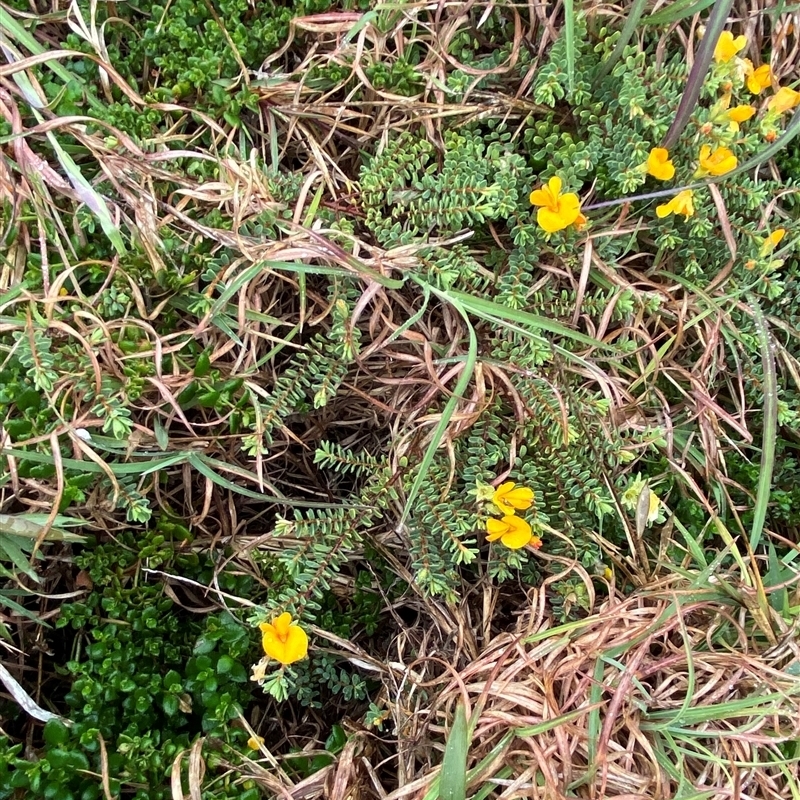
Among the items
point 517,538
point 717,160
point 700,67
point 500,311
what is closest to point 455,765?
point 517,538

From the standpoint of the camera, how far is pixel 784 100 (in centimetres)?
167

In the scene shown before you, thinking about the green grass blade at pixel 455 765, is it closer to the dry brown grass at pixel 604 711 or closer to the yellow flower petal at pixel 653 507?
the dry brown grass at pixel 604 711

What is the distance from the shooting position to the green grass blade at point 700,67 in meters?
1.47

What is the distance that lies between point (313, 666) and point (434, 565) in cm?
43

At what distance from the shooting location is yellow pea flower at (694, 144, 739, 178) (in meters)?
1.62

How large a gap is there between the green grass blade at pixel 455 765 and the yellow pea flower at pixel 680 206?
129 cm

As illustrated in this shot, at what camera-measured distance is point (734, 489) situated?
6.29 feet

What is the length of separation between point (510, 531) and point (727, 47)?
4.22 ft

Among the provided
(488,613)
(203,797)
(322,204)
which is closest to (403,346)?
(322,204)

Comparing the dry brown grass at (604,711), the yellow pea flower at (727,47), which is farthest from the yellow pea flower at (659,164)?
the dry brown grass at (604,711)

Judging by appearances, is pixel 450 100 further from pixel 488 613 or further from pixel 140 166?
pixel 488 613

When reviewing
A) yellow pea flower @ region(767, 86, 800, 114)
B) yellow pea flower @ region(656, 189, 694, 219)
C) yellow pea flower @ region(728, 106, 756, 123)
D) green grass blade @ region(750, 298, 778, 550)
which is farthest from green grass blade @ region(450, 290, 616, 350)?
yellow pea flower @ region(767, 86, 800, 114)

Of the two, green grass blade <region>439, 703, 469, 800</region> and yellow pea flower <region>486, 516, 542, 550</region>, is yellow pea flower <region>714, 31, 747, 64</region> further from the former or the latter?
green grass blade <region>439, 703, 469, 800</region>

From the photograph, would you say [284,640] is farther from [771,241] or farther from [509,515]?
[771,241]
